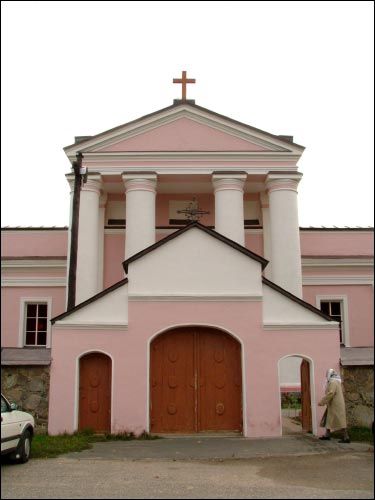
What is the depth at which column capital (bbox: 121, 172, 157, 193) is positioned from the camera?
23172 mm

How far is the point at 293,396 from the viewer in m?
19.7

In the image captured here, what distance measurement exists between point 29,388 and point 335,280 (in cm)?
1480

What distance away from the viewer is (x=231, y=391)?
47.4ft

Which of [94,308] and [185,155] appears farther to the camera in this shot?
[185,155]

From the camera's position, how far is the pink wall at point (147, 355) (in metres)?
14.1

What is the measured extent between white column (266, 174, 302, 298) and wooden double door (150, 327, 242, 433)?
8.19 m

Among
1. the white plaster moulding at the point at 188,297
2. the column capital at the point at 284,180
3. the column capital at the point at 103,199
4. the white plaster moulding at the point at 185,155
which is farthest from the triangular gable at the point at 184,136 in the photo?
the white plaster moulding at the point at 188,297

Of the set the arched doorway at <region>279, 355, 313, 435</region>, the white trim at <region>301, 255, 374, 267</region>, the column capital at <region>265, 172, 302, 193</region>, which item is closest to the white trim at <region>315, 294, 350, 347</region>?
the white trim at <region>301, 255, 374, 267</region>

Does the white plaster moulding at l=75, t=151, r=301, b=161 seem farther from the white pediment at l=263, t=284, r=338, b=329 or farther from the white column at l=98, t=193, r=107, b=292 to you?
the white pediment at l=263, t=284, r=338, b=329

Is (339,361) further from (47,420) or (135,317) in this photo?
(47,420)

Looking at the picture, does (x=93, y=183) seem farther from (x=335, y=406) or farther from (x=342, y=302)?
(x=335, y=406)

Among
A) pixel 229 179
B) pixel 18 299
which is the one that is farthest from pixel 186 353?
pixel 18 299

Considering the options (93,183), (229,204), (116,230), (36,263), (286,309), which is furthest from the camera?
(116,230)

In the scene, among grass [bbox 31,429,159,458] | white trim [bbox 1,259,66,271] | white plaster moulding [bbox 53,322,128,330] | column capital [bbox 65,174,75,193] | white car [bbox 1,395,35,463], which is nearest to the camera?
white car [bbox 1,395,35,463]
